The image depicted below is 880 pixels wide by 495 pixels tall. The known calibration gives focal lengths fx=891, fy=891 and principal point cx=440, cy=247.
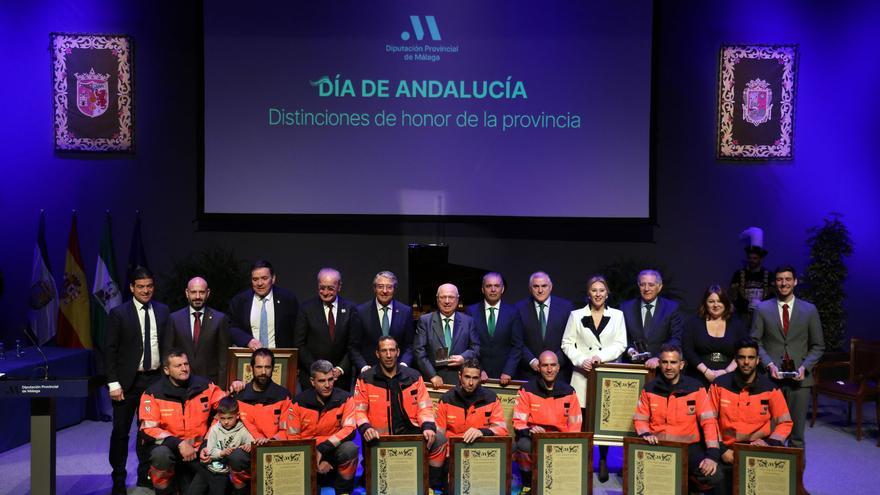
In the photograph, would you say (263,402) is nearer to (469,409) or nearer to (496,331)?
(469,409)

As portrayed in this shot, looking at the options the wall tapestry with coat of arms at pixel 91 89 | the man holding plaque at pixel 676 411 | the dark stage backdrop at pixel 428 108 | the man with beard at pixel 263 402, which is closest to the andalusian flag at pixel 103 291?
the dark stage backdrop at pixel 428 108

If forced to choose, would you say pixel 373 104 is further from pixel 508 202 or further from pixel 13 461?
pixel 13 461

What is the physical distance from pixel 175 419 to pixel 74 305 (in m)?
3.17

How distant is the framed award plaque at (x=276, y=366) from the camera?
20.5ft

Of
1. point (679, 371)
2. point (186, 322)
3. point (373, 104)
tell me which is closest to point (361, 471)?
point (186, 322)

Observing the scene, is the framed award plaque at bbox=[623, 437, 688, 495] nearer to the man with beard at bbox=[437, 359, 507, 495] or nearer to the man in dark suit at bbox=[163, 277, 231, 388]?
the man with beard at bbox=[437, 359, 507, 495]

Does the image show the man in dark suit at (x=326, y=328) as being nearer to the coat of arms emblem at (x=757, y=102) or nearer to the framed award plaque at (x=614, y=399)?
the framed award plaque at (x=614, y=399)

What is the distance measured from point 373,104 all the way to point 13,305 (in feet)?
14.0

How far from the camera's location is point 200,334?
244 inches

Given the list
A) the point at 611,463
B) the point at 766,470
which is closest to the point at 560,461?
the point at 766,470

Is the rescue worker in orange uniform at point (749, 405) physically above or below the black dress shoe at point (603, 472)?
above

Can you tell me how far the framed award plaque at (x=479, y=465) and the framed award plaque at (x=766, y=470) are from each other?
1.37 metres

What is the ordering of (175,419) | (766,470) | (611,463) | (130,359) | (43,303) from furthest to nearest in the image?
(43,303)
(611,463)
(130,359)
(175,419)
(766,470)

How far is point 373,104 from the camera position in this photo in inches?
345
